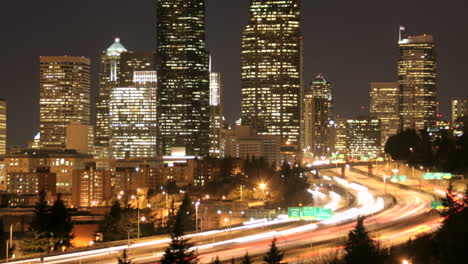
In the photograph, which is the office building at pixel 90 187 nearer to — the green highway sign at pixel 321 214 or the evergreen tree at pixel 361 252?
Answer: the green highway sign at pixel 321 214

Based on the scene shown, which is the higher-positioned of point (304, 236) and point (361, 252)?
point (361, 252)

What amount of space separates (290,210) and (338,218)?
632 inches

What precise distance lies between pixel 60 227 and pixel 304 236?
90.5 feet

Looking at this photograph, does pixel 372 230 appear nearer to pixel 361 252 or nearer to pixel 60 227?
pixel 361 252

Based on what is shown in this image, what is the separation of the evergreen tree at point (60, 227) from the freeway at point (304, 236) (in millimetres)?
14701

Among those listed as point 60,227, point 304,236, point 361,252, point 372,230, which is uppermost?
point 361,252

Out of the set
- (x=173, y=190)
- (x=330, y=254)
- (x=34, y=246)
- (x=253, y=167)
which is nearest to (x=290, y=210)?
(x=330, y=254)

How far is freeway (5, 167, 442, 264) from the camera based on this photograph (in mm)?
69062

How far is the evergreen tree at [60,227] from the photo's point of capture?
8919 centimetres

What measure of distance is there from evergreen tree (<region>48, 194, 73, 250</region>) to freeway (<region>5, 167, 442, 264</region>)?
14701 mm

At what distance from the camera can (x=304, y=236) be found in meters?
79.3

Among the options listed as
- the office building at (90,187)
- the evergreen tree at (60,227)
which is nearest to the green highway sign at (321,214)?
the evergreen tree at (60,227)

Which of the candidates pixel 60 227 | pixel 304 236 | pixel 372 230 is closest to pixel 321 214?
pixel 304 236

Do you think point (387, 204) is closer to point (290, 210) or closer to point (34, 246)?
point (290, 210)
